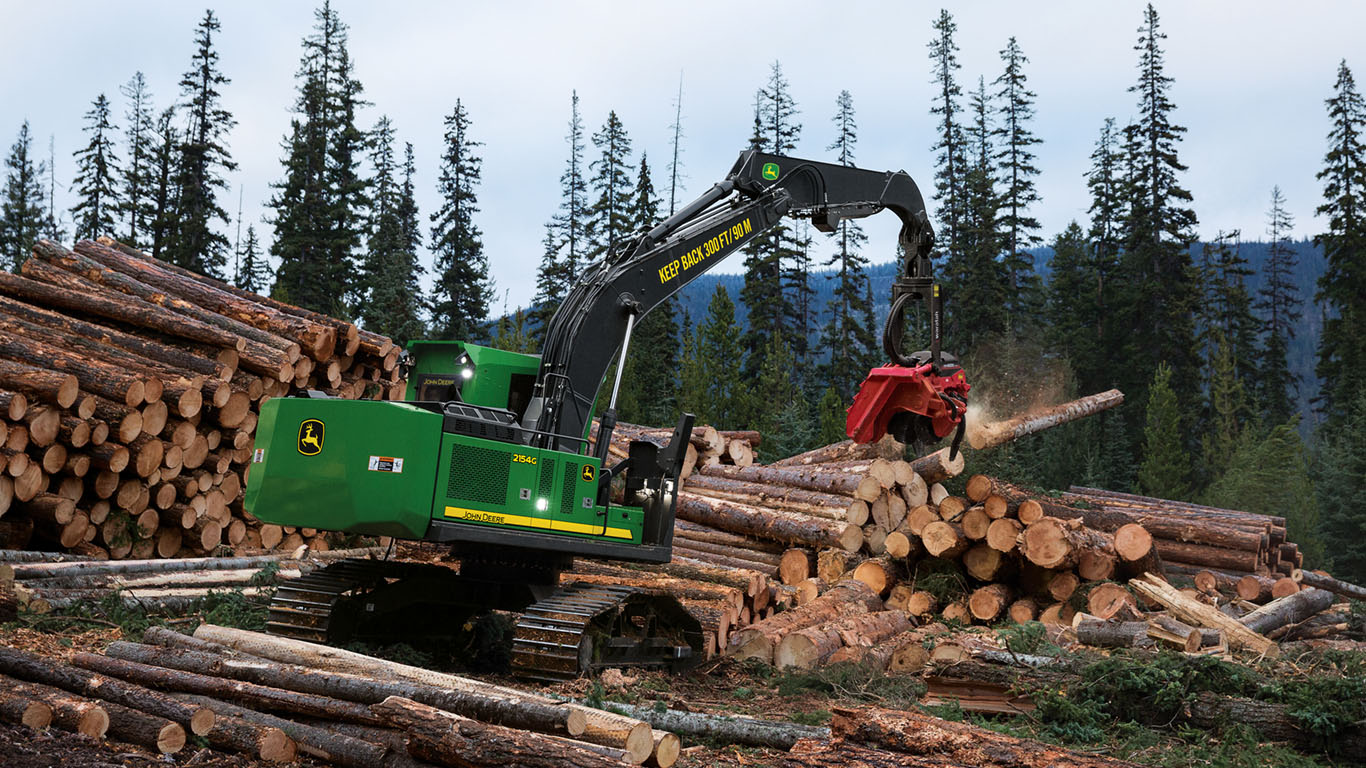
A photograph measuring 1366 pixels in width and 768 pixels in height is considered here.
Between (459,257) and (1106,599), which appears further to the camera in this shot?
(459,257)

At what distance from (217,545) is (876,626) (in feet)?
24.3

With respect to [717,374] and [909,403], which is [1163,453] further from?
[909,403]

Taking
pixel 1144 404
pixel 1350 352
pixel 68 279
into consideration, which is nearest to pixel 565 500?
pixel 68 279

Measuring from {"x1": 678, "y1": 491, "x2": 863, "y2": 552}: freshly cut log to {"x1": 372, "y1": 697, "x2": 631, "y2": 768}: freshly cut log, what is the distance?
8.20 metres

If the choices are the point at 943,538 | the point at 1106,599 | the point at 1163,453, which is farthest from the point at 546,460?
the point at 1163,453

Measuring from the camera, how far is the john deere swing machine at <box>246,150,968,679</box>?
7.40 meters

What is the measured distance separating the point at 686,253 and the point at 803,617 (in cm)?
377

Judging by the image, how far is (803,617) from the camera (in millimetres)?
10602

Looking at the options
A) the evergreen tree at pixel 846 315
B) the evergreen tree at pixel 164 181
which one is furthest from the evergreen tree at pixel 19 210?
the evergreen tree at pixel 846 315

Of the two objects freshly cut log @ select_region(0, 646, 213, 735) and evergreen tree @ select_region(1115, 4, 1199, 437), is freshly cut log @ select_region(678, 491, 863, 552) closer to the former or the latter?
freshly cut log @ select_region(0, 646, 213, 735)

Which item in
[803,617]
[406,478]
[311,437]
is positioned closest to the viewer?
[406,478]

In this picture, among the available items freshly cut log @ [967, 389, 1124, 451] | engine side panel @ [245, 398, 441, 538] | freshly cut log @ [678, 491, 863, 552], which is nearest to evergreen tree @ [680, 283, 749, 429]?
freshly cut log @ [967, 389, 1124, 451]

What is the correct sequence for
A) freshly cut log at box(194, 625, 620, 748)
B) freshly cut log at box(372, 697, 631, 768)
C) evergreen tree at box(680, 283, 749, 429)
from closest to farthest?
freshly cut log at box(372, 697, 631, 768), freshly cut log at box(194, 625, 620, 748), evergreen tree at box(680, 283, 749, 429)

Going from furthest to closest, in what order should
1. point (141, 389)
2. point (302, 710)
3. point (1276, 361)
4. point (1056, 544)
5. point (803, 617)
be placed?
point (1276, 361)
point (1056, 544)
point (141, 389)
point (803, 617)
point (302, 710)
